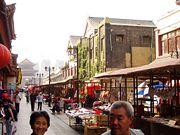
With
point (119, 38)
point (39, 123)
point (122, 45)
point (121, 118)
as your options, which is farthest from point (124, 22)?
point (121, 118)

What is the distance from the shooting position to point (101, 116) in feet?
46.3

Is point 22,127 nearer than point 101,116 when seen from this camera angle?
No

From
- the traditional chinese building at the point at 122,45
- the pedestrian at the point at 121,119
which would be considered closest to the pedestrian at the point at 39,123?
the pedestrian at the point at 121,119

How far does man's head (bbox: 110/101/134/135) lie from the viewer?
3.12 m

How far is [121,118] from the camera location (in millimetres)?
3145

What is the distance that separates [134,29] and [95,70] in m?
6.62

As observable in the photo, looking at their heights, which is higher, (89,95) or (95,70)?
(95,70)

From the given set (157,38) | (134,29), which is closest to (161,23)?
(157,38)

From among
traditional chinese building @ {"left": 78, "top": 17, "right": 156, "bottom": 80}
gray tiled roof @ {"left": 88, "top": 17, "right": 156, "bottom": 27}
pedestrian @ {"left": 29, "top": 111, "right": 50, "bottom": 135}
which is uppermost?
gray tiled roof @ {"left": 88, "top": 17, "right": 156, "bottom": 27}

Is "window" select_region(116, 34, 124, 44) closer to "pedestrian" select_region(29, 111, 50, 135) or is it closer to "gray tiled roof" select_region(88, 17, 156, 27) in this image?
"gray tiled roof" select_region(88, 17, 156, 27)

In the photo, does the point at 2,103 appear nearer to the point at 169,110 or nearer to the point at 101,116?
the point at 101,116

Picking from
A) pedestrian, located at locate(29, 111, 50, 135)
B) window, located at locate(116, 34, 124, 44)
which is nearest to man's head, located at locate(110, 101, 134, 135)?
→ pedestrian, located at locate(29, 111, 50, 135)

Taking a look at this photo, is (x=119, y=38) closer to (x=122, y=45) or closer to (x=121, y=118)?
(x=122, y=45)

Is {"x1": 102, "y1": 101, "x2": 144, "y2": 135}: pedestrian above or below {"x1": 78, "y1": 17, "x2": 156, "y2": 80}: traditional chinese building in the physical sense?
below
